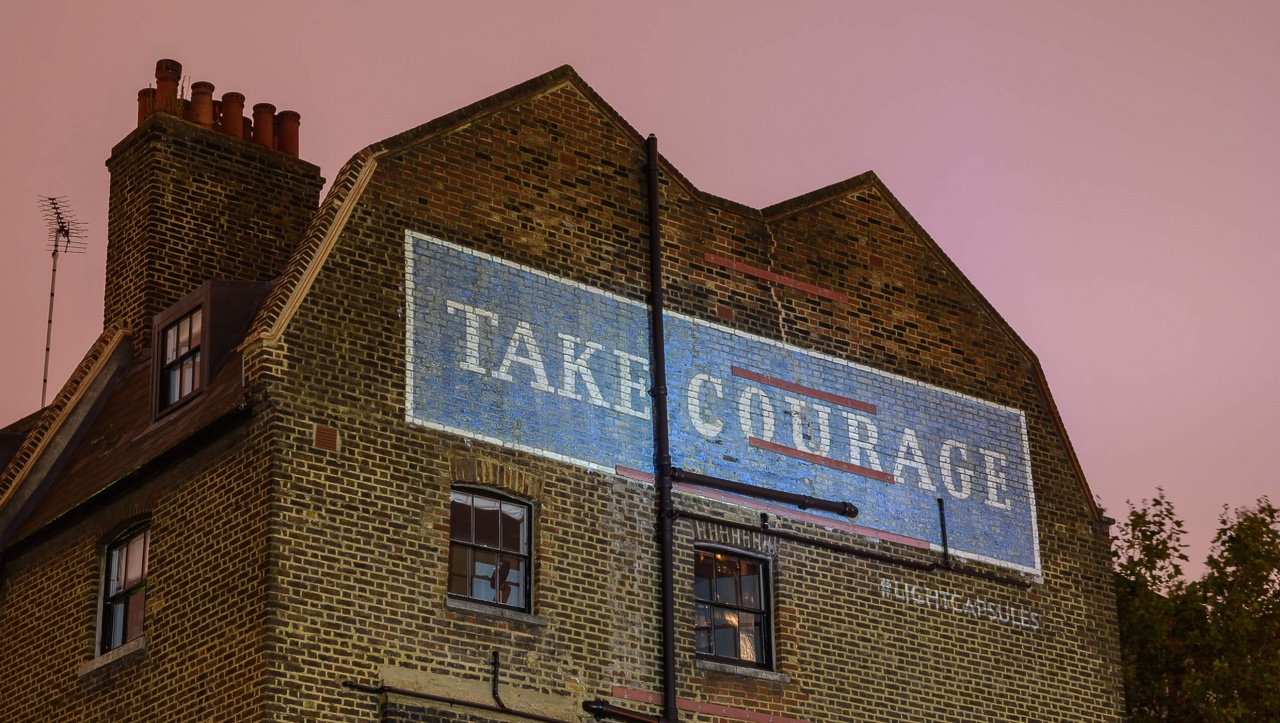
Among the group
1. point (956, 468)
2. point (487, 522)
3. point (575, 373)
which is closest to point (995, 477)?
point (956, 468)

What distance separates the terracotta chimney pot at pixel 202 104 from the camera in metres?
24.8

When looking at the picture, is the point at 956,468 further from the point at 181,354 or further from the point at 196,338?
the point at 181,354

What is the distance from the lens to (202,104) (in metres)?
24.9

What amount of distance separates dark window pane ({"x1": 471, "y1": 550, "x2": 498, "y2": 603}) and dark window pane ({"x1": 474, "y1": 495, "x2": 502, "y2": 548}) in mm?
125

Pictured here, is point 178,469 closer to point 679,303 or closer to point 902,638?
point 679,303

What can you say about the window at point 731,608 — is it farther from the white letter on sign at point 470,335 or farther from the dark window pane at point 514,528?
the white letter on sign at point 470,335

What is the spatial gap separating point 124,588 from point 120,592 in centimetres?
9

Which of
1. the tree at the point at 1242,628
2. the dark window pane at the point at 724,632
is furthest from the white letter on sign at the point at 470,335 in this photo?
the tree at the point at 1242,628

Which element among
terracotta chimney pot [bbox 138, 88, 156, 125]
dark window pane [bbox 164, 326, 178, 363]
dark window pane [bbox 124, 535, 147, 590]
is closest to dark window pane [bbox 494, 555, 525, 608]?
dark window pane [bbox 124, 535, 147, 590]

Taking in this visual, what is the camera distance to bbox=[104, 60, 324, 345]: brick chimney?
2394 centimetres

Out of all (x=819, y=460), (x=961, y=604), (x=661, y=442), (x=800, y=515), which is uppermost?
(x=819, y=460)

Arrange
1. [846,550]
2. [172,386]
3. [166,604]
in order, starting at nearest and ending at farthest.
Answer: [166,604] < [172,386] < [846,550]

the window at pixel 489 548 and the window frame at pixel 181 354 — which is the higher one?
the window frame at pixel 181 354

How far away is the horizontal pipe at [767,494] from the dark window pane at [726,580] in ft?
2.69
